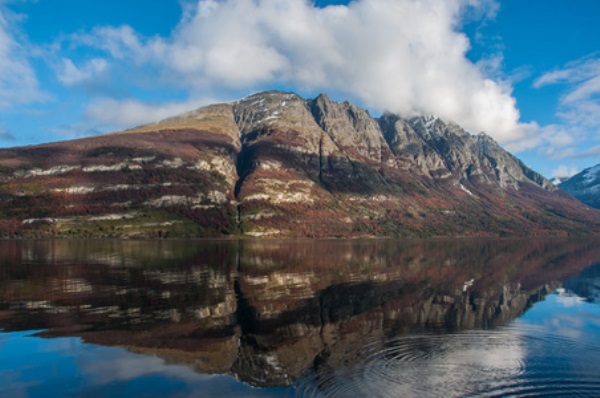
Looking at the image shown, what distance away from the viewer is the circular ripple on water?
712 inches

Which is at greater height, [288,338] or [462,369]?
[288,338]

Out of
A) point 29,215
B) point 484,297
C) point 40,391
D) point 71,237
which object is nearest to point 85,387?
point 40,391

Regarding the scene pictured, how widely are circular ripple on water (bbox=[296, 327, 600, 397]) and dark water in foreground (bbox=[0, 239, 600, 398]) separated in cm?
10

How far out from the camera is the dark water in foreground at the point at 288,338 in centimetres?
1848

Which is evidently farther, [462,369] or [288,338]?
[288,338]

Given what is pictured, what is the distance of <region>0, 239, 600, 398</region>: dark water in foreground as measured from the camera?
1848cm

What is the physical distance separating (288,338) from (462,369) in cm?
1090

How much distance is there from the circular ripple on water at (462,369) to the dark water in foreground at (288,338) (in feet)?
0.33

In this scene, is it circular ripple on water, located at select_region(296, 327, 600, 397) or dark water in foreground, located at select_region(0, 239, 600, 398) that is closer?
circular ripple on water, located at select_region(296, 327, 600, 397)

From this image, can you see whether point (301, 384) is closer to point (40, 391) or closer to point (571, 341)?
point (40, 391)

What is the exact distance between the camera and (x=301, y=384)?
1836 centimetres

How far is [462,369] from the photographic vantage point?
20.8 m

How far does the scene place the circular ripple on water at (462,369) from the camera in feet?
59.4

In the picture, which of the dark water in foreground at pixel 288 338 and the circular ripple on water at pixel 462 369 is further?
the dark water in foreground at pixel 288 338
